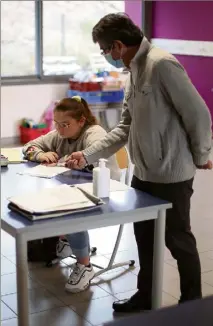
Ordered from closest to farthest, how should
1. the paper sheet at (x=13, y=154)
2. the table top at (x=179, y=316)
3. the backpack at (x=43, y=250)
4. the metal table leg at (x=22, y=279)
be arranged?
1. the table top at (x=179, y=316)
2. the metal table leg at (x=22, y=279)
3. the paper sheet at (x=13, y=154)
4. the backpack at (x=43, y=250)

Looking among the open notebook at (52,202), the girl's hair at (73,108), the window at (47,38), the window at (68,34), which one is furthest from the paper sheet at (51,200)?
the window at (68,34)

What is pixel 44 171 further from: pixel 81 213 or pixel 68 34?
pixel 68 34

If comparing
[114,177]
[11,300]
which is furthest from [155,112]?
[11,300]

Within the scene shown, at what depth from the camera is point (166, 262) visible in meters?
3.30

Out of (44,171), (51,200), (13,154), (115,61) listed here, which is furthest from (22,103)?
(51,200)

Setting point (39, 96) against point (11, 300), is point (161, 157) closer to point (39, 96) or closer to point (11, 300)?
point (11, 300)

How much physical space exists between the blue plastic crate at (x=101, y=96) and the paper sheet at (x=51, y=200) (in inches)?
164

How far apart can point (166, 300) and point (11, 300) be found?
73cm

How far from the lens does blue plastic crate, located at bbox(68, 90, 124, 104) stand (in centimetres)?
648

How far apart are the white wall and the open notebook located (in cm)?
401

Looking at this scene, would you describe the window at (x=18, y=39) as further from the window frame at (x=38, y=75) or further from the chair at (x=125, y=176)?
the chair at (x=125, y=176)

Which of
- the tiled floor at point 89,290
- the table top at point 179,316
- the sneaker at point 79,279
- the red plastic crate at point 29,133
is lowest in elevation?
the tiled floor at point 89,290

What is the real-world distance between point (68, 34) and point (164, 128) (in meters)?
4.68

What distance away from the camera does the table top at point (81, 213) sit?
206 cm
